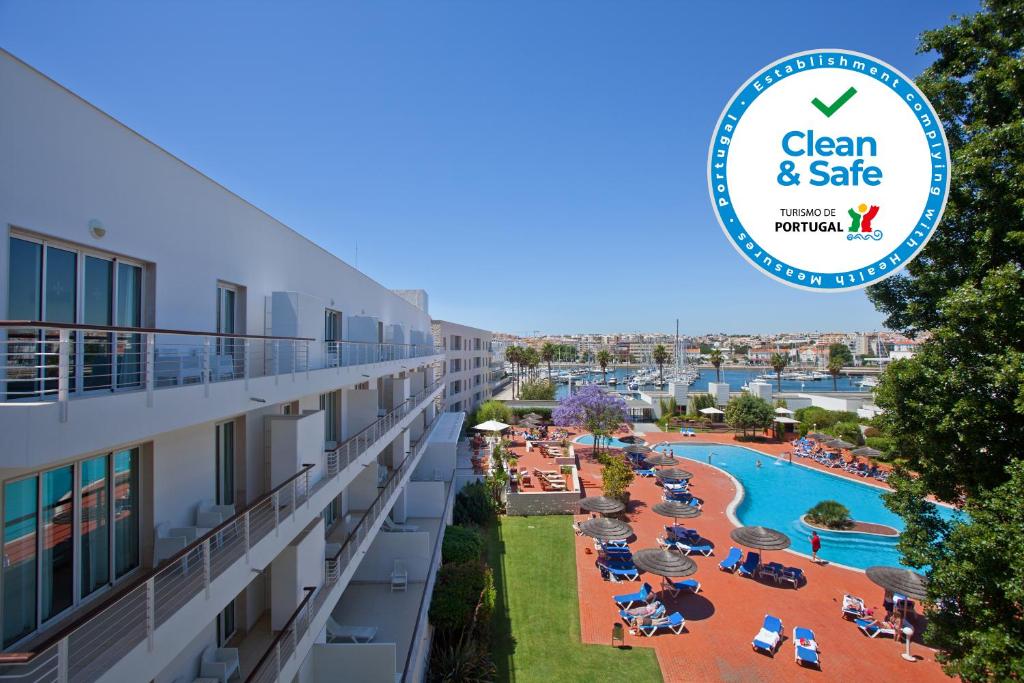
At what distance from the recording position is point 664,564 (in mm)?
16547

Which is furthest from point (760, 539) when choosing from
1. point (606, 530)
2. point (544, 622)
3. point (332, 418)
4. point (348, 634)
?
point (332, 418)

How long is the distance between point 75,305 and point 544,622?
14959 millimetres

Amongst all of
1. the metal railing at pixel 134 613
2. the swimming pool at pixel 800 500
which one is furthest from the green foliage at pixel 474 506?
the metal railing at pixel 134 613

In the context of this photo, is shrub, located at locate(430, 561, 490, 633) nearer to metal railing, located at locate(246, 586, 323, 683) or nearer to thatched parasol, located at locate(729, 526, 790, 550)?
metal railing, located at locate(246, 586, 323, 683)

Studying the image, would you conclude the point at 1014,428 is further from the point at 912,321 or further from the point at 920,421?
the point at 912,321

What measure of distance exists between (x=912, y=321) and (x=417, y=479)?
19368mm

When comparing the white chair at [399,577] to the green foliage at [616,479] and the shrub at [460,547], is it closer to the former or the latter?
the shrub at [460,547]

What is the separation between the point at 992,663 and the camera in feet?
25.5

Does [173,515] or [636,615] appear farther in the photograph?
[636,615]

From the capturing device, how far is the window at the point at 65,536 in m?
4.84

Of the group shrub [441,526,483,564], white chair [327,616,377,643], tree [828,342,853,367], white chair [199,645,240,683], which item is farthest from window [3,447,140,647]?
tree [828,342,853,367]

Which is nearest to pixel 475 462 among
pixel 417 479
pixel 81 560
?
pixel 417 479

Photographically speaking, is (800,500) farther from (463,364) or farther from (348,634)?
(463,364)

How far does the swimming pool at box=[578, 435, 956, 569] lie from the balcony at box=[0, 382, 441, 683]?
792 inches
